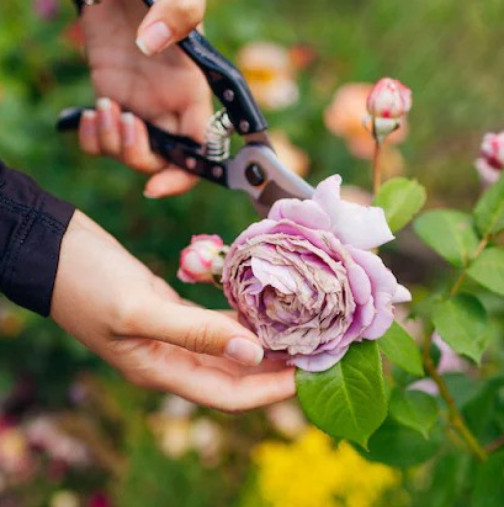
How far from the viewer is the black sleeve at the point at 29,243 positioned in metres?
0.98

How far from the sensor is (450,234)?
3.31 feet

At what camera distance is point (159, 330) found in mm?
929

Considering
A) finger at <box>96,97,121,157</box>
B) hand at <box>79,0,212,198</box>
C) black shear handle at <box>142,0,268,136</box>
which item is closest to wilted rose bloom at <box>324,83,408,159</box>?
hand at <box>79,0,212,198</box>

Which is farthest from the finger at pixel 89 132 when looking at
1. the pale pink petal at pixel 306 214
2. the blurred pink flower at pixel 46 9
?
the blurred pink flower at pixel 46 9

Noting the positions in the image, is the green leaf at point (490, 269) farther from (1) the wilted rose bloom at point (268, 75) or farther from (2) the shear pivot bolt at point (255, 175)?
(1) the wilted rose bloom at point (268, 75)

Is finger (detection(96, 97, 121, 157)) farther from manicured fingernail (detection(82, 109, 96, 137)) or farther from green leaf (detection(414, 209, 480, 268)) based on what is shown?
green leaf (detection(414, 209, 480, 268))

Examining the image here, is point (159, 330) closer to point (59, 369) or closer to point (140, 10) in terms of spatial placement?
point (140, 10)

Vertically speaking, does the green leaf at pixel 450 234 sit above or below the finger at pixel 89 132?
above

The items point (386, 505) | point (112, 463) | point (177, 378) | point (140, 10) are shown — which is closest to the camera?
point (177, 378)

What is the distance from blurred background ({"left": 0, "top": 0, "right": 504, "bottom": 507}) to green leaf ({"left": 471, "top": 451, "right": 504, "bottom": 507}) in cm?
45

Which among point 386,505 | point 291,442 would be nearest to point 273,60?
point 291,442

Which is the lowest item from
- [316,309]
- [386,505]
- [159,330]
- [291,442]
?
[291,442]

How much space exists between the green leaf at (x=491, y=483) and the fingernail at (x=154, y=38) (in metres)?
0.65

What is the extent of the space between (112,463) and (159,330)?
127cm
